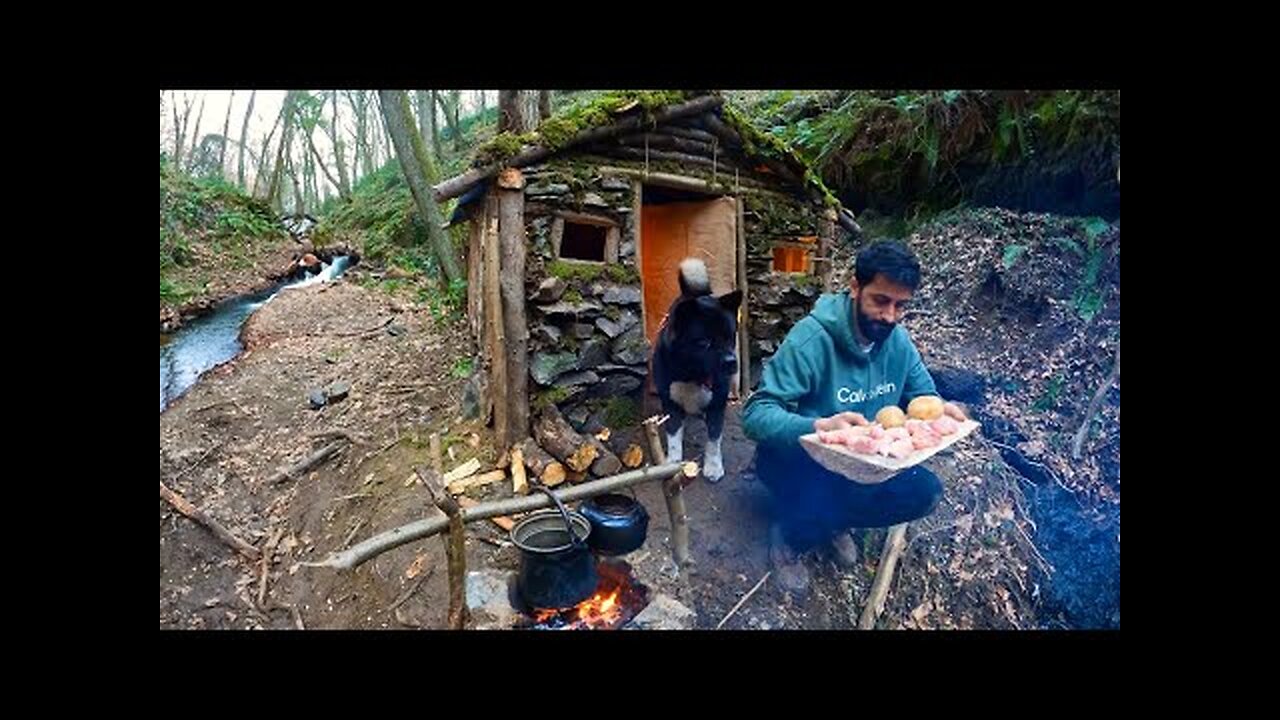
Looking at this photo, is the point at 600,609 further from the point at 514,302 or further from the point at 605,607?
the point at 514,302

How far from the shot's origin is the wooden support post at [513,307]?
310cm

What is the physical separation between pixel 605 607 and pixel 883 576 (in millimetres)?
1285

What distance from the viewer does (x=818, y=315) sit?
212cm

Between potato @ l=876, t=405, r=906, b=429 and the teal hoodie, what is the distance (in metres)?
0.22

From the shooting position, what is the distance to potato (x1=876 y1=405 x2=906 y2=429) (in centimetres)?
188

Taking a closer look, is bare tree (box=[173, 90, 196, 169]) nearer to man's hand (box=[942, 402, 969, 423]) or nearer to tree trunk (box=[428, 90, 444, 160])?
tree trunk (box=[428, 90, 444, 160])

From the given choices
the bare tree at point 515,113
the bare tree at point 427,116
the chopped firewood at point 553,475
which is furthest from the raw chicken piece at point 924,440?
the bare tree at point 427,116

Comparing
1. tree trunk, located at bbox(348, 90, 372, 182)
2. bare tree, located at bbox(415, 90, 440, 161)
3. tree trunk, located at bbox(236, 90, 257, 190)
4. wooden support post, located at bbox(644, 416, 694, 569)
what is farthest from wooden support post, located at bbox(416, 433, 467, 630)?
tree trunk, located at bbox(236, 90, 257, 190)

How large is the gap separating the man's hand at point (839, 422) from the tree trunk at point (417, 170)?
476 cm

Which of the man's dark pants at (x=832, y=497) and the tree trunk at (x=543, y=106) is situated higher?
the tree trunk at (x=543, y=106)

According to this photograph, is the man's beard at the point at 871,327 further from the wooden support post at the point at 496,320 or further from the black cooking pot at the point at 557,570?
the wooden support post at the point at 496,320
